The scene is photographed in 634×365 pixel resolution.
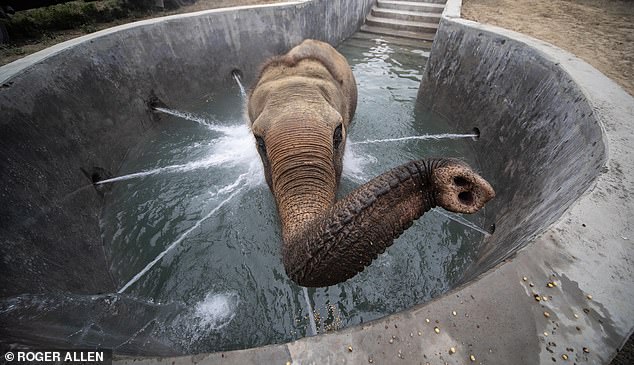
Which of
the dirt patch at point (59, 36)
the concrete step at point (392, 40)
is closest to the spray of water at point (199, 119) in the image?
the dirt patch at point (59, 36)

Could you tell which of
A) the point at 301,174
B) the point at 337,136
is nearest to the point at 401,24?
the point at 337,136

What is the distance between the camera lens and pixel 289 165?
280 centimetres

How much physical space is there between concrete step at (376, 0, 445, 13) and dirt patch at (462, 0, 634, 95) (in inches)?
71.3

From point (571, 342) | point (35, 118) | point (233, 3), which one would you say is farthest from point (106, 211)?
point (233, 3)

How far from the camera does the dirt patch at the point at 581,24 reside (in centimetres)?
484

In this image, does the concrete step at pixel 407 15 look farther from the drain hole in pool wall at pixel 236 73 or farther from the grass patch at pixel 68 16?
the grass patch at pixel 68 16

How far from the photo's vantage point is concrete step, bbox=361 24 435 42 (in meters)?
11.0

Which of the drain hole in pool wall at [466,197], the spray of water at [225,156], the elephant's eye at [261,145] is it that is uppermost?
the drain hole in pool wall at [466,197]

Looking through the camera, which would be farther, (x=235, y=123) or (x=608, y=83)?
(x=235, y=123)

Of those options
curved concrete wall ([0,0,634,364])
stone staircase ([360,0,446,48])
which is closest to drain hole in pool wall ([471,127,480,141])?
curved concrete wall ([0,0,634,364])

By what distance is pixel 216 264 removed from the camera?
360cm

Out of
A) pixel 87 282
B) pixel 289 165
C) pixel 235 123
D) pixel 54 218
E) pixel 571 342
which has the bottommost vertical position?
pixel 235 123

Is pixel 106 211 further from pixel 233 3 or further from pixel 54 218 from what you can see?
pixel 233 3

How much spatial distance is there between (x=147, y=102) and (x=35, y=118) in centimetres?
251
